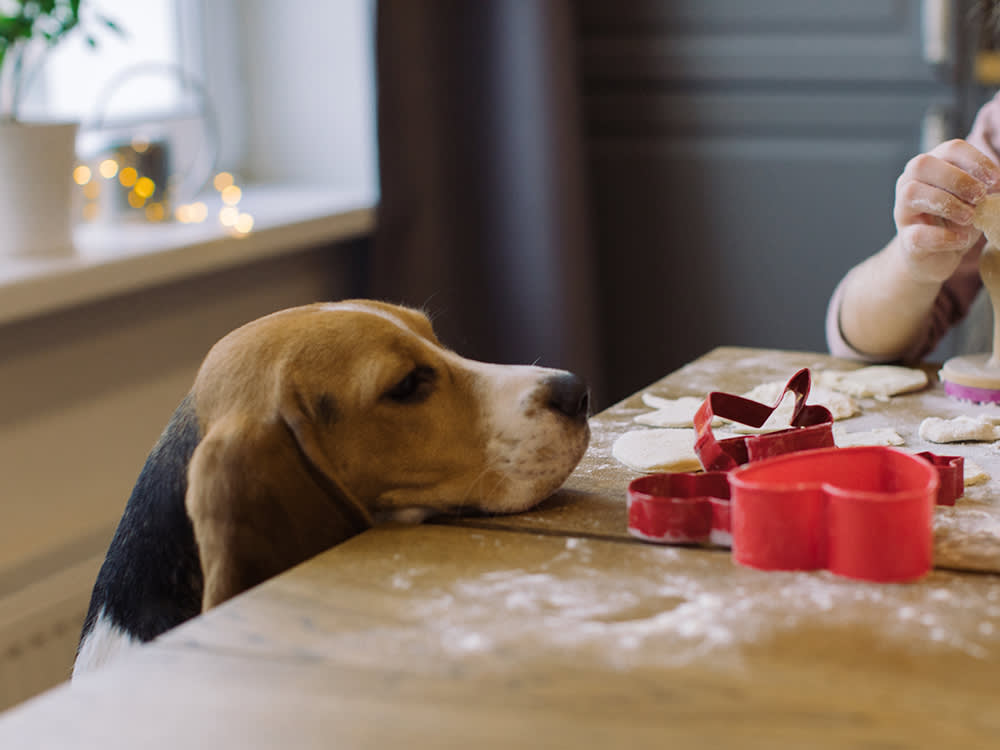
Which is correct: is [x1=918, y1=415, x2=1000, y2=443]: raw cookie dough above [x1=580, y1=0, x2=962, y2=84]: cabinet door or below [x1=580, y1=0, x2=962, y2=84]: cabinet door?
below

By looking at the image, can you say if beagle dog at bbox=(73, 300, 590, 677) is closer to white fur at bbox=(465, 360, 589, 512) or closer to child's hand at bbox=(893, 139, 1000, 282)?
white fur at bbox=(465, 360, 589, 512)

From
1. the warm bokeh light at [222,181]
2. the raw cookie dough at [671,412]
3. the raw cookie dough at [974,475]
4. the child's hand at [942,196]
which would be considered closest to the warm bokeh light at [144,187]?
the warm bokeh light at [222,181]

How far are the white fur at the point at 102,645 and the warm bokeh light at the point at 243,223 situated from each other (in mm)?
1510

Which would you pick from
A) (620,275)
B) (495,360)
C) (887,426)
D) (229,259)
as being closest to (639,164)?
(620,275)

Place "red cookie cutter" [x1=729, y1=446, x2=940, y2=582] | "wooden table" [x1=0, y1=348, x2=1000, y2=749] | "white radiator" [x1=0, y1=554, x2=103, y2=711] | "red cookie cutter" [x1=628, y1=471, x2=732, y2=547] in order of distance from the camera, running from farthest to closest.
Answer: "white radiator" [x1=0, y1=554, x2=103, y2=711]
"red cookie cutter" [x1=628, y1=471, x2=732, y2=547]
"red cookie cutter" [x1=729, y1=446, x2=940, y2=582]
"wooden table" [x1=0, y1=348, x2=1000, y2=749]

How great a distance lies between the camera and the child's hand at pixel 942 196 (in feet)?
4.64

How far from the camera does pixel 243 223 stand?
2709mm

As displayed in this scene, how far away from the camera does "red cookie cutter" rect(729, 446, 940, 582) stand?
0.91m

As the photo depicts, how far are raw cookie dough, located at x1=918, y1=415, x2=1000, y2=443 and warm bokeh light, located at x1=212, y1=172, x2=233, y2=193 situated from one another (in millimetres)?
2269

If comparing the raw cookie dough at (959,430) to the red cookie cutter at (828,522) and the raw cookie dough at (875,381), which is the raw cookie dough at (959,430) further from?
the red cookie cutter at (828,522)

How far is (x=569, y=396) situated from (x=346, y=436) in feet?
0.78

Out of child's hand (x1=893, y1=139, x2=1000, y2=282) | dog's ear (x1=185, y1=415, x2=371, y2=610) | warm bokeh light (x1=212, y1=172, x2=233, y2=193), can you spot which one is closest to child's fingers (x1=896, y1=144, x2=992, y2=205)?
child's hand (x1=893, y1=139, x2=1000, y2=282)

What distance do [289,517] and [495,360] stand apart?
7.09 ft

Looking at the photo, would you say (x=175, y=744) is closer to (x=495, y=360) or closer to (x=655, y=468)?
(x=655, y=468)
